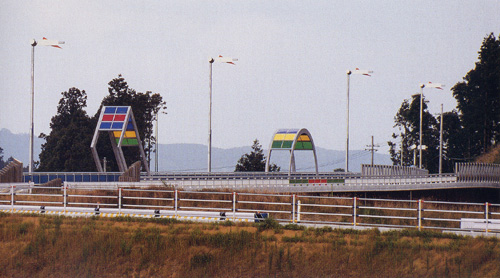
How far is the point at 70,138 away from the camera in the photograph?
90750mm

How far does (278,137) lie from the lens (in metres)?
72.4

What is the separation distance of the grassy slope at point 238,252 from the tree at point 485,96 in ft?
263

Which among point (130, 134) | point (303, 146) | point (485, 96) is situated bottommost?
point (303, 146)

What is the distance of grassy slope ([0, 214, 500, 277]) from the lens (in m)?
21.0

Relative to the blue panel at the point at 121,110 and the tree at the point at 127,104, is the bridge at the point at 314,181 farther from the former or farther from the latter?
the tree at the point at 127,104

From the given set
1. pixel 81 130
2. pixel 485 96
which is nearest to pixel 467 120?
pixel 485 96

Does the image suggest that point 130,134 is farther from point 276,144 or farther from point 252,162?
point 252,162

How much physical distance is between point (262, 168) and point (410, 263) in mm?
76763

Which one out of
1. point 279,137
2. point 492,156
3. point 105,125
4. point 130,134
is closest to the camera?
point 105,125

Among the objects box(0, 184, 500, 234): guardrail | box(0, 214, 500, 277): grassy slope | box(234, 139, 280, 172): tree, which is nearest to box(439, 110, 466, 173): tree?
box(234, 139, 280, 172): tree

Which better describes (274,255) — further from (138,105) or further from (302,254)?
(138,105)

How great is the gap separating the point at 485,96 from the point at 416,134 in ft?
76.6

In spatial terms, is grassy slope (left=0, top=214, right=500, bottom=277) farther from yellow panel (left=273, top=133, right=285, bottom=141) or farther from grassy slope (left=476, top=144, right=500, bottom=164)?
grassy slope (left=476, top=144, right=500, bottom=164)

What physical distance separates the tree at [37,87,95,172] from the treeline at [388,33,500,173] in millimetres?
41161
